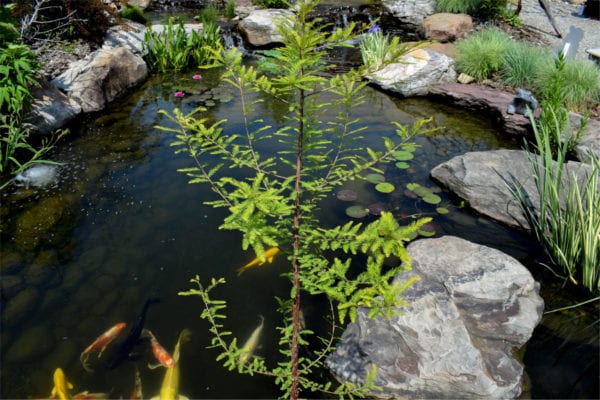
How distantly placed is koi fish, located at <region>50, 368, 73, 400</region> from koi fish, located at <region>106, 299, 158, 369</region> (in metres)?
0.25

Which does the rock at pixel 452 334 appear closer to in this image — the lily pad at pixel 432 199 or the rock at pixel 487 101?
the lily pad at pixel 432 199

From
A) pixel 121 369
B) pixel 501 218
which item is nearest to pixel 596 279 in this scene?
pixel 501 218

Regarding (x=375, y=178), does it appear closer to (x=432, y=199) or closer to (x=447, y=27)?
(x=432, y=199)

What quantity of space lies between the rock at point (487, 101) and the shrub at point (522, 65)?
34 cm

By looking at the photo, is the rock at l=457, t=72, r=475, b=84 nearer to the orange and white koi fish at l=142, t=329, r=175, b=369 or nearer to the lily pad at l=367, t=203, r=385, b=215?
the lily pad at l=367, t=203, r=385, b=215

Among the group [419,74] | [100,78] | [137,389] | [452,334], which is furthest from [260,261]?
[419,74]

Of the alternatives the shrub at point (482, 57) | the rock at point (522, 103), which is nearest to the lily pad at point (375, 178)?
the rock at point (522, 103)

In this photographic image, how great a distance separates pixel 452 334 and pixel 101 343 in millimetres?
2359

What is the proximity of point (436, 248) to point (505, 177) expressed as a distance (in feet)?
5.09

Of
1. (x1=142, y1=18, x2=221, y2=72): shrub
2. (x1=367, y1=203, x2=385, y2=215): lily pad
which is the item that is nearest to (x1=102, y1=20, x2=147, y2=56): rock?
(x1=142, y1=18, x2=221, y2=72): shrub

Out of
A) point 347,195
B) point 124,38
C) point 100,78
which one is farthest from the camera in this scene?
point 124,38

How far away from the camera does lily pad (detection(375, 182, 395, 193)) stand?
4.39m

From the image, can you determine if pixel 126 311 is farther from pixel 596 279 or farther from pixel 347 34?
pixel 596 279

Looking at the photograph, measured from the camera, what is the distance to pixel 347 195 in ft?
14.3
